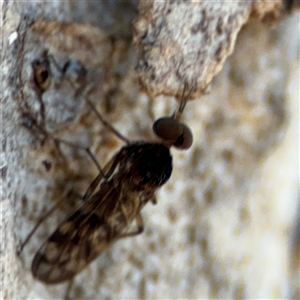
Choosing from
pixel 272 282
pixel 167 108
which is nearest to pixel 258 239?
pixel 272 282

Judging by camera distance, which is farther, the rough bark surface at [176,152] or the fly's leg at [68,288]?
the fly's leg at [68,288]

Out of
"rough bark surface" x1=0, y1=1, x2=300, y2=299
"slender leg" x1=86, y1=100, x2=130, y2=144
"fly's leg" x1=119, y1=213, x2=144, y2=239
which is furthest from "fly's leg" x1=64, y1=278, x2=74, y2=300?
"slender leg" x1=86, y1=100, x2=130, y2=144

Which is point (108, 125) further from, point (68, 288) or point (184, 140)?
point (68, 288)

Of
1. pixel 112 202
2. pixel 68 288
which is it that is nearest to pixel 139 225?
pixel 112 202

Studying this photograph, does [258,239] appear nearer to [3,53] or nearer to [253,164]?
[253,164]

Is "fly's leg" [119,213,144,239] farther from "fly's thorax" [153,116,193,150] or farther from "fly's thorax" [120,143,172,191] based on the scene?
"fly's thorax" [153,116,193,150]

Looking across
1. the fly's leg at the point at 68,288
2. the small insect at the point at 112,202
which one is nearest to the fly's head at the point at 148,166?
the small insect at the point at 112,202

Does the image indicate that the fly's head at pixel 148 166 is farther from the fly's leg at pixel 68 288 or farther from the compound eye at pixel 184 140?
the fly's leg at pixel 68 288
